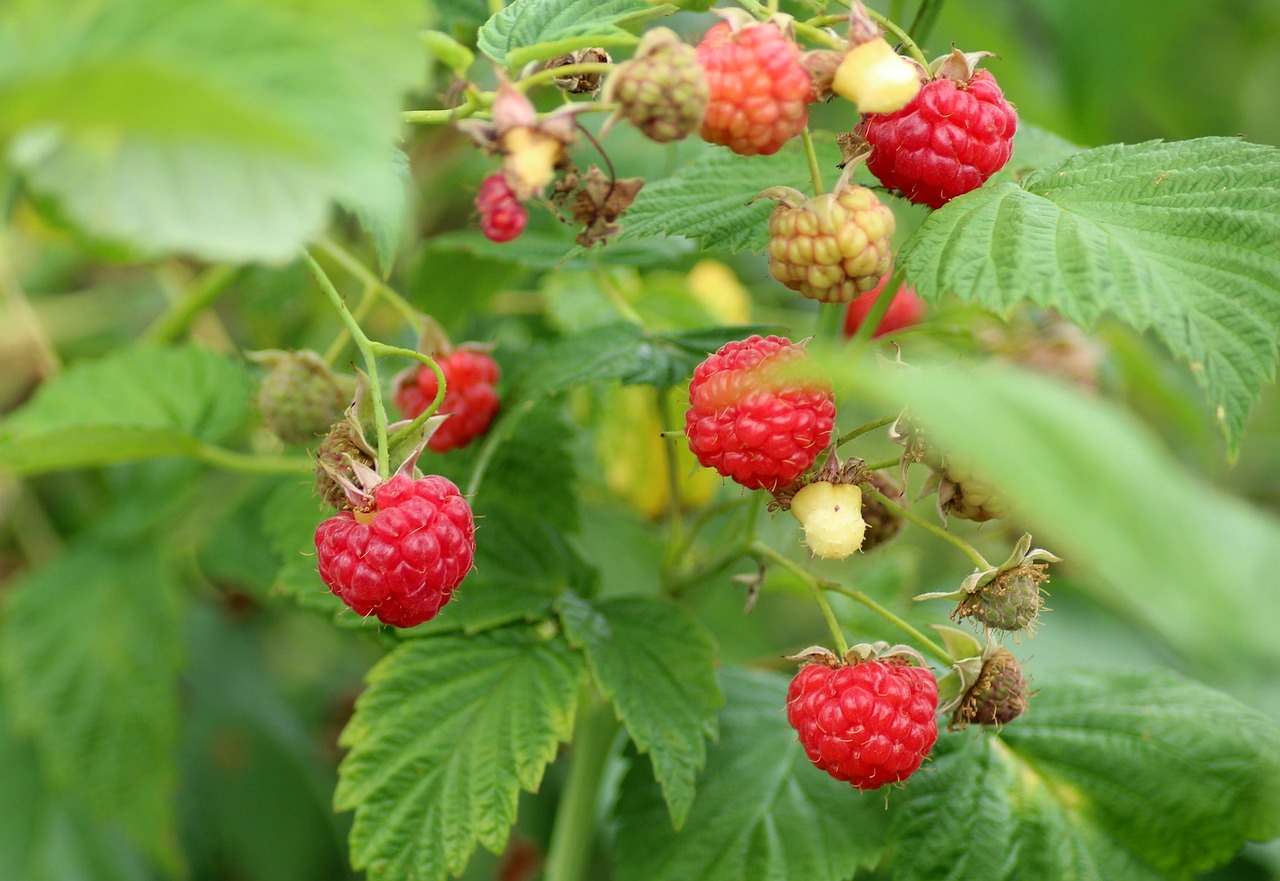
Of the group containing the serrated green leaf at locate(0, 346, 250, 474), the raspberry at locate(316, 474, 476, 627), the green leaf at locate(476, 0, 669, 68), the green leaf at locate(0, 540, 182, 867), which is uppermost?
the green leaf at locate(476, 0, 669, 68)

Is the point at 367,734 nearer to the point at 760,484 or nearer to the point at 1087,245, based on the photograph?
the point at 760,484

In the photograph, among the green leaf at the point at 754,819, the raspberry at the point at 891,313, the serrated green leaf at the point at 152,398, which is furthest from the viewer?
the raspberry at the point at 891,313

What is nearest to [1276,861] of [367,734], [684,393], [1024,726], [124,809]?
[1024,726]

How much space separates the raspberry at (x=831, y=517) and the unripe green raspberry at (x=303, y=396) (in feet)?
1.16

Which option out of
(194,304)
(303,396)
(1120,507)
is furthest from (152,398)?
(1120,507)

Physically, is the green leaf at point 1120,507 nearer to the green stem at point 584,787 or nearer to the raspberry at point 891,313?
the green stem at point 584,787

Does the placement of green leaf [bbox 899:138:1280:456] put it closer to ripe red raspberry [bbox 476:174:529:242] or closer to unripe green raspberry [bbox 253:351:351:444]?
ripe red raspberry [bbox 476:174:529:242]

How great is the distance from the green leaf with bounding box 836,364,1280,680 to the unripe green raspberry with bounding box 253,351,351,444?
0.57 m

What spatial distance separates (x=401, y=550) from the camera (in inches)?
24.0

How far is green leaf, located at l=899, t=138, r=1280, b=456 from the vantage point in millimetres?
595

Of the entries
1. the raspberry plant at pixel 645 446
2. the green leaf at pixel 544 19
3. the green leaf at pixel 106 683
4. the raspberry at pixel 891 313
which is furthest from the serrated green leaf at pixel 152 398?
the raspberry at pixel 891 313

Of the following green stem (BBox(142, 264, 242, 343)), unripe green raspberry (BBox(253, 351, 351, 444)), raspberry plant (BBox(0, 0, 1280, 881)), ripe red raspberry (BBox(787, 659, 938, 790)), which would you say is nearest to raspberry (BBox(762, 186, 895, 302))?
raspberry plant (BBox(0, 0, 1280, 881))

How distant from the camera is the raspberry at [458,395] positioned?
800 mm

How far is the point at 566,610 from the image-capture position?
2.64 feet
